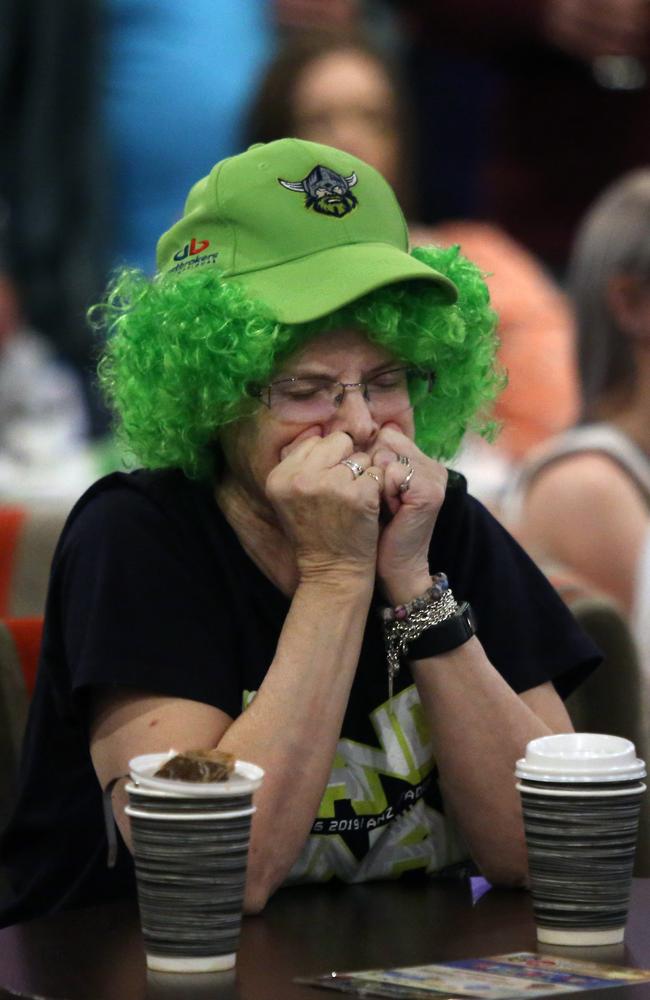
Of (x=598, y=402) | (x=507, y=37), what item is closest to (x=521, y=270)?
(x=507, y=37)

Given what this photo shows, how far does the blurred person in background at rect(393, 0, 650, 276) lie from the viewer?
18.2ft

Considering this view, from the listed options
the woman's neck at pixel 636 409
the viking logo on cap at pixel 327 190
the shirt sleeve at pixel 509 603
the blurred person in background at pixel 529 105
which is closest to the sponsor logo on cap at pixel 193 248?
the viking logo on cap at pixel 327 190

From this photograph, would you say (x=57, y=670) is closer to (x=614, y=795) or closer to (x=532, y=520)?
(x=614, y=795)

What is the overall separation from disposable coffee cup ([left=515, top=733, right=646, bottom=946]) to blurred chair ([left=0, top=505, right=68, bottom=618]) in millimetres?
1404

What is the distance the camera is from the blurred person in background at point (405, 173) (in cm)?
453

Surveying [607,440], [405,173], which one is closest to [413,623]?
[607,440]

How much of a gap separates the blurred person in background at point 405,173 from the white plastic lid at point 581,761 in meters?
2.66

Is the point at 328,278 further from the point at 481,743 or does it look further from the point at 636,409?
the point at 636,409

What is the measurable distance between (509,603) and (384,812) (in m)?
0.32

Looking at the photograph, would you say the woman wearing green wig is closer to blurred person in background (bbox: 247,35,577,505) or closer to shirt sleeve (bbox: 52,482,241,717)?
shirt sleeve (bbox: 52,482,241,717)

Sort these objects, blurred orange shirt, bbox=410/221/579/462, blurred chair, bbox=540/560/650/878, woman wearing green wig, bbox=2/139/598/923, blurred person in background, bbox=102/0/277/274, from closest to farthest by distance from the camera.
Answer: woman wearing green wig, bbox=2/139/598/923
blurred chair, bbox=540/560/650/878
blurred orange shirt, bbox=410/221/579/462
blurred person in background, bbox=102/0/277/274

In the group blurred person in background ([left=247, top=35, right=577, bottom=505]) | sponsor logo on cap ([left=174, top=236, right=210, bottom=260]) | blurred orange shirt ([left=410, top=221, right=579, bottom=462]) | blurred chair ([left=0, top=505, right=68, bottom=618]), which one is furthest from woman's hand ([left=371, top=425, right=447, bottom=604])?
blurred orange shirt ([left=410, top=221, right=579, bottom=462])

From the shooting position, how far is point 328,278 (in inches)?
80.9

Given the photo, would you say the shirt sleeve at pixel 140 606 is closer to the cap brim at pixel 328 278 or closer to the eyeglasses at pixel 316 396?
the eyeglasses at pixel 316 396
